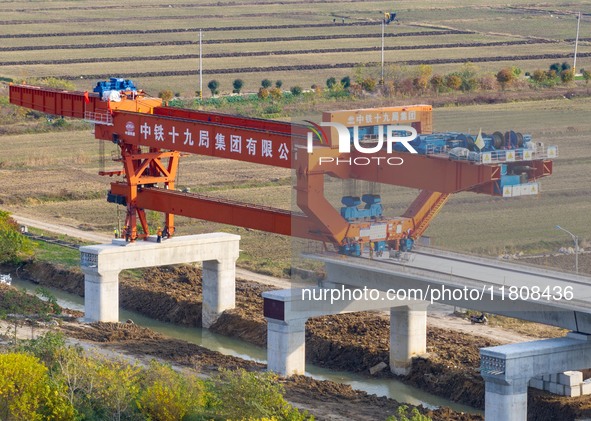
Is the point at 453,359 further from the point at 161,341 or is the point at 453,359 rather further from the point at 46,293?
the point at 46,293

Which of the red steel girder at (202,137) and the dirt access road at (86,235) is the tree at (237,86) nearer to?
the dirt access road at (86,235)

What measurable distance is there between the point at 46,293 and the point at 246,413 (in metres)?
11.4

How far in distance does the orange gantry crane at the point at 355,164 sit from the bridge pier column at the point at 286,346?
1.61 m

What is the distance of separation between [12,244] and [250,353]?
28.3 ft

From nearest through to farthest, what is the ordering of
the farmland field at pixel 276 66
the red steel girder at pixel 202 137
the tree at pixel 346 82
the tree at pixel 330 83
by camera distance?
the red steel girder at pixel 202 137 → the farmland field at pixel 276 66 → the tree at pixel 346 82 → the tree at pixel 330 83

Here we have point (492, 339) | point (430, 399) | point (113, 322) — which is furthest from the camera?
point (113, 322)

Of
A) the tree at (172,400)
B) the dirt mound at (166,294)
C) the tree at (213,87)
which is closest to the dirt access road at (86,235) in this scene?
the dirt mound at (166,294)

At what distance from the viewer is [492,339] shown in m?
30.1

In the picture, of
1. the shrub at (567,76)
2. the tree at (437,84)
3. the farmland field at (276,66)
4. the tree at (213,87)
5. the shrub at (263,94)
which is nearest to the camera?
the farmland field at (276,66)

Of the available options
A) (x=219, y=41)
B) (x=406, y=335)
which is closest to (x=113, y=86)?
(x=406, y=335)

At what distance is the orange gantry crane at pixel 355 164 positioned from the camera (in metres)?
25.8

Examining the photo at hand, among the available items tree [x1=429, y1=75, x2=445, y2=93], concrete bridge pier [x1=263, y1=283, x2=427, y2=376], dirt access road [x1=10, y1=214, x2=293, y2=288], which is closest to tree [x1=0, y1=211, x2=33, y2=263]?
dirt access road [x1=10, y1=214, x2=293, y2=288]

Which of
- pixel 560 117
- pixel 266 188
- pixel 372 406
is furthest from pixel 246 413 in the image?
pixel 560 117

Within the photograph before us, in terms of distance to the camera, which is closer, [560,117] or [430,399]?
[430,399]
